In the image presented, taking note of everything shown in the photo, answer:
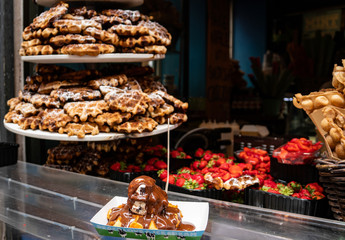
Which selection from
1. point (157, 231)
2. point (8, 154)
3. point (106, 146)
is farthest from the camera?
point (8, 154)

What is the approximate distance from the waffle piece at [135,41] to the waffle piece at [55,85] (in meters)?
0.35

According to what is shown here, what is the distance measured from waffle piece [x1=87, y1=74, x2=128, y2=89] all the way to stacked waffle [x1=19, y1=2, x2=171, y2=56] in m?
0.16

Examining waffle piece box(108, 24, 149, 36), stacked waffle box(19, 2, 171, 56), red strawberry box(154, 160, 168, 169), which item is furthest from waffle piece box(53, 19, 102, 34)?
red strawberry box(154, 160, 168, 169)

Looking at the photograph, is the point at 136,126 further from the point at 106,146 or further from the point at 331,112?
the point at 331,112

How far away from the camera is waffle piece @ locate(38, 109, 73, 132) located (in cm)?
187

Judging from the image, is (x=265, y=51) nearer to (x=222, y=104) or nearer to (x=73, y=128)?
(x=222, y=104)

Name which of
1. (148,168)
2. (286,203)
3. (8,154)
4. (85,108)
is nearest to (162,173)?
(148,168)

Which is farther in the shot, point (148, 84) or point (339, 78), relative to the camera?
point (148, 84)

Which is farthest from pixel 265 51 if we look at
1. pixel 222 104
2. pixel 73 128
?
pixel 73 128

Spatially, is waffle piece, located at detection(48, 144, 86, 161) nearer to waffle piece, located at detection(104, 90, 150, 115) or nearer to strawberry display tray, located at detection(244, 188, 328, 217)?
waffle piece, located at detection(104, 90, 150, 115)

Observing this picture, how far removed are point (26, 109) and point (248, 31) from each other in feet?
11.9

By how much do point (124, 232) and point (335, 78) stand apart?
3.51ft

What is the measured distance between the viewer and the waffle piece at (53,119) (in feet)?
6.13

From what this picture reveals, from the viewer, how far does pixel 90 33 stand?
1939 millimetres
